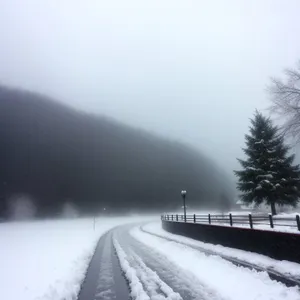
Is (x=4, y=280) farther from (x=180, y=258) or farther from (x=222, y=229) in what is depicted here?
(x=222, y=229)

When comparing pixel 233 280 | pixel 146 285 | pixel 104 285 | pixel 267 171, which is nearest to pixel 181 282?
pixel 146 285

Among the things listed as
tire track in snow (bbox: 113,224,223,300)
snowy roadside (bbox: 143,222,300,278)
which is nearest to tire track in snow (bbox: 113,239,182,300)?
tire track in snow (bbox: 113,224,223,300)

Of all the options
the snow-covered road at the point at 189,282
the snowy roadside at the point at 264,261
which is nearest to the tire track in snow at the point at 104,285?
the snow-covered road at the point at 189,282

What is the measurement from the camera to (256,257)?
461 inches

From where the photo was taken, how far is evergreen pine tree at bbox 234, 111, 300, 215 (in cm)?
2948

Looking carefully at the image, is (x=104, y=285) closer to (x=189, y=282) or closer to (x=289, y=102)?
(x=189, y=282)

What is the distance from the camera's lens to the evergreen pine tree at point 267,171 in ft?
96.7

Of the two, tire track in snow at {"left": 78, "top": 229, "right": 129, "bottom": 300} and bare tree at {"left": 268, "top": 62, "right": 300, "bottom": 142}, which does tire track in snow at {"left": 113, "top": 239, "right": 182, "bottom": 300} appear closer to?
tire track in snow at {"left": 78, "top": 229, "right": 129, "bottom": 300}

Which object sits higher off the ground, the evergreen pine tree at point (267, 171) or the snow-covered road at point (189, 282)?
the evergreen pine tree at point (267, 171)

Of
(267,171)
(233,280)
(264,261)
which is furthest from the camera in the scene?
(267,171)

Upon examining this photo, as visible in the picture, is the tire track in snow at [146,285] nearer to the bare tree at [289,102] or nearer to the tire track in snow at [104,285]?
the tire track in snow at [104,285]

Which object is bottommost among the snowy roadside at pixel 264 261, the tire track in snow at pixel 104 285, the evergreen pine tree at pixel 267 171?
the tire track in snow at pixel 104 285

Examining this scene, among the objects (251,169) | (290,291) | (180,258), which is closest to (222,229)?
(180,258)

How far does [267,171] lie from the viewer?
30.8 m
